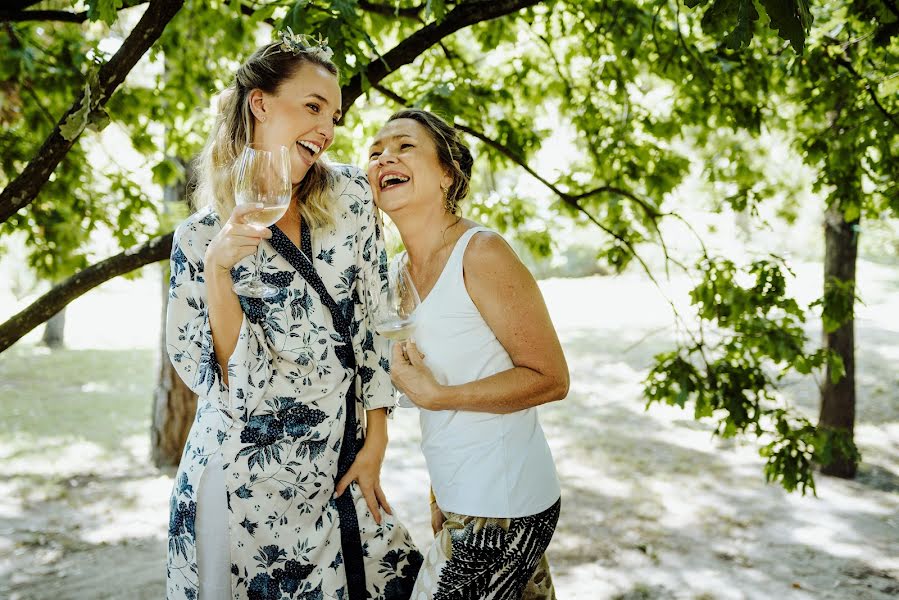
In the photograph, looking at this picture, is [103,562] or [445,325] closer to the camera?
[445,325]

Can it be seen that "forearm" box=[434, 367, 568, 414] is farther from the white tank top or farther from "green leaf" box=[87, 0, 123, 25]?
"green leaf" box=[87, 0, 123, 25]

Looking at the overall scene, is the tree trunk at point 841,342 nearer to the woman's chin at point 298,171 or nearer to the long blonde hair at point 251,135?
the long blonde hair at point 251,135

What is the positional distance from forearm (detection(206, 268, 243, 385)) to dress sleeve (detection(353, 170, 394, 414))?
0.37 m

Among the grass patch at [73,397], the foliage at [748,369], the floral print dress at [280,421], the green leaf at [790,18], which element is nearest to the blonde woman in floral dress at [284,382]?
the floral print dress at [280,421]

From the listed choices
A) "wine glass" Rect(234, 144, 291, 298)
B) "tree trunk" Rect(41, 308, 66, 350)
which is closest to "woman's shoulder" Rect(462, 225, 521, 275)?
"wine glass" Rect(234, 144, 291, 298)

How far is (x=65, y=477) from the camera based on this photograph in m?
8.57

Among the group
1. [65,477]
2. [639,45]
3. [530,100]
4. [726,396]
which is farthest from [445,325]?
[65,477]

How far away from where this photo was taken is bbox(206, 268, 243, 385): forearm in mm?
1959

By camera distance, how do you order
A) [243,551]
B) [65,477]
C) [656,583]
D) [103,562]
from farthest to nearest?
[65,477], [103,562], [656,583], [243,551]

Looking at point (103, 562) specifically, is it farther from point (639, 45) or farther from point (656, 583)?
point (639, 45)

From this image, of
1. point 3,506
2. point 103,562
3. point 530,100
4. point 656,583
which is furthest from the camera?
point 3,506

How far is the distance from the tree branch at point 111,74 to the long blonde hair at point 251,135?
0.51 meters

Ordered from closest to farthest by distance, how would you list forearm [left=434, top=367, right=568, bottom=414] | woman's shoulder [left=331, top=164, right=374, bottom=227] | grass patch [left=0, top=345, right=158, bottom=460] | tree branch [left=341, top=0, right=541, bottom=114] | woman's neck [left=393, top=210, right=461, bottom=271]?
forearm [left=434, top=367, right=568, bottom=414]
woman's shoulder [left=331, top=164, right=374, bottom=227]
woman's neck [left=393, top=210, right=461, bottom=271]
tree branch [left=341, top=0, right=541, bottom=114]
grass patch [left=0, top=345, right=158, bottom=460]

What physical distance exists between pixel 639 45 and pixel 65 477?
25.2ft
